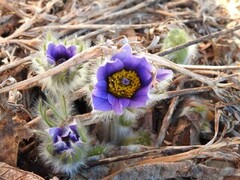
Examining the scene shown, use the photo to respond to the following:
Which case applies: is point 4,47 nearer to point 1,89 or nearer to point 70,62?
point 1,89

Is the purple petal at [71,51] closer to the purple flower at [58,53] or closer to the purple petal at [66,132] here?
the purple flower at [58,53]

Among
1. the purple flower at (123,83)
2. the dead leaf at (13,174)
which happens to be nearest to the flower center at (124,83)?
the purple flower at (123,83)

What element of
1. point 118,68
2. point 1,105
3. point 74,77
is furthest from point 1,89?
point 118,68

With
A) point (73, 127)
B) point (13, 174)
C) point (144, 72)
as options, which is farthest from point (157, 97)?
point (13, 174)

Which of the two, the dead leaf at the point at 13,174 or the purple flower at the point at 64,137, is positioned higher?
the purple flower at the point at 64,137

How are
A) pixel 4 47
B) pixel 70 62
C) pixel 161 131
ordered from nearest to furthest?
pixel 70 62 → pixel 161 131 → pixel 4 47

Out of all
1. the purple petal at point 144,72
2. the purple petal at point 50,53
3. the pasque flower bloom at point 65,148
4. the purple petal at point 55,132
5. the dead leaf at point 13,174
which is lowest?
the dead leaf at point 13,174
